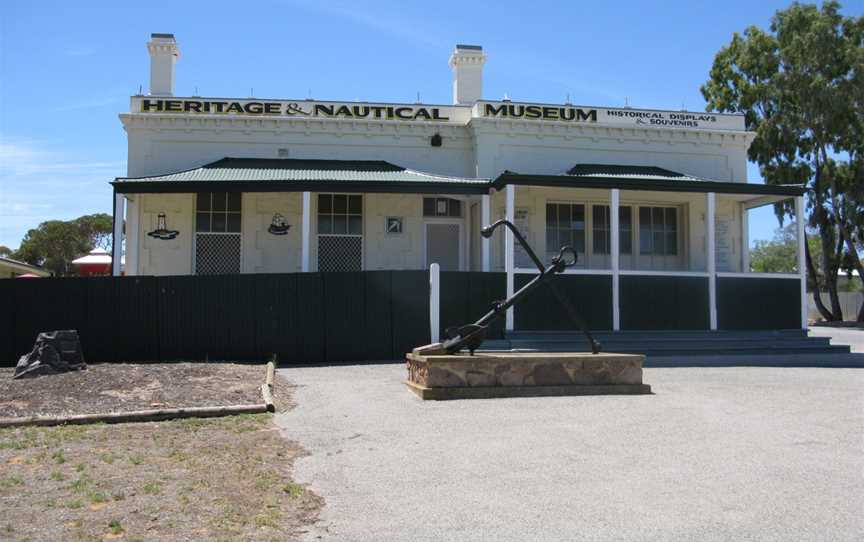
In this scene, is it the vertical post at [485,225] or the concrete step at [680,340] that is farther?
the vertical post at [485,225]

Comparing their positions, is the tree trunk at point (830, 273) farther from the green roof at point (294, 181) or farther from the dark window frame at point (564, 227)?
the green roof at point (294, 181)

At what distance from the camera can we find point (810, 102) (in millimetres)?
29484

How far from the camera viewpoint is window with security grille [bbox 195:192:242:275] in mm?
17562

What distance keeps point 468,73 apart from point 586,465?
15.7 meters

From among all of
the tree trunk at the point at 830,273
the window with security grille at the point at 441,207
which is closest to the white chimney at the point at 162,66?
the window with security grille at the point at 441,207

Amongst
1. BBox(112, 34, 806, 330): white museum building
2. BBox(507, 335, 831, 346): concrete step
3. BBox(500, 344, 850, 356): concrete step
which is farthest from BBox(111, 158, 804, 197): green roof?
BBox(500, 344, 850, 356): concrete step

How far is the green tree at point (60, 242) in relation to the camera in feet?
195

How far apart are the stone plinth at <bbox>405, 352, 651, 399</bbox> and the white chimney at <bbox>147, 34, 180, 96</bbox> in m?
12.8

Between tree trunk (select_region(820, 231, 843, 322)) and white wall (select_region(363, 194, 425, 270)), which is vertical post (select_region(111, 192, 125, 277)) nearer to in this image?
white wall (select_region(363, 194, 425, 270))

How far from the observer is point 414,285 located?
1430cm

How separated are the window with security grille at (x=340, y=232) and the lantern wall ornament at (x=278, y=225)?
32.2 inches

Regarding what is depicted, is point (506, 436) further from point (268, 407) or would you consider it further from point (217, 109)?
point (217, 109)

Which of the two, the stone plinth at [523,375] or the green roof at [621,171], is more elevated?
the green roof at [621,171]

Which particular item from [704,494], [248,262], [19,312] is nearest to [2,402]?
[19,312]
